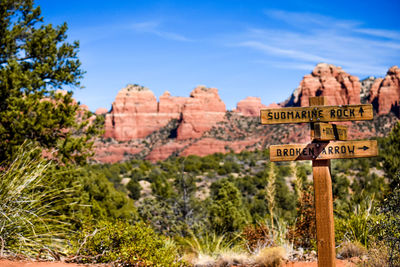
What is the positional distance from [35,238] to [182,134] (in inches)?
3336

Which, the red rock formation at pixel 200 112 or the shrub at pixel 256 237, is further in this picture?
the red rock formation at pixel 200 112

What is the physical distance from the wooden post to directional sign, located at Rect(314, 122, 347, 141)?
0.92 ft

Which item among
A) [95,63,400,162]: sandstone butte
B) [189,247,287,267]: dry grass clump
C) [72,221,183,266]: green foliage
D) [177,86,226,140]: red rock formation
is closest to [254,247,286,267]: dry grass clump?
[189,247,287,267]: dry grass clump

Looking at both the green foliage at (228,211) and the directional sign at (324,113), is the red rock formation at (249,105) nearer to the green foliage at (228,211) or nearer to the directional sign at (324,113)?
the green foliage at (228,211)

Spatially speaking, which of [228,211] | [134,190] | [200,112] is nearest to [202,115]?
[200,112]

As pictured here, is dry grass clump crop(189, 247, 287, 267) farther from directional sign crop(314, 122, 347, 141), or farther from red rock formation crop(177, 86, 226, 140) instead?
red rock formation crop(177, 86, 226, 140)

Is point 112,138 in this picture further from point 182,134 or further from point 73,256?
point 73,256

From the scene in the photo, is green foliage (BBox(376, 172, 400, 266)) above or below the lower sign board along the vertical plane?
below

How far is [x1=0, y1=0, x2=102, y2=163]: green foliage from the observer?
7855 mm

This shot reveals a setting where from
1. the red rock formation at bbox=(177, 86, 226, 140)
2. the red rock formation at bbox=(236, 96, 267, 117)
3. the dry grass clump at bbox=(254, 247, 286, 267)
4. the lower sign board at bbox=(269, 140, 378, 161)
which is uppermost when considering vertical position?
the red rock formation at bbox=(236, 96, 267, 117)

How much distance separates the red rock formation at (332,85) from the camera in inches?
3236

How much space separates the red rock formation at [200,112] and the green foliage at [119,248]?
3278 inches

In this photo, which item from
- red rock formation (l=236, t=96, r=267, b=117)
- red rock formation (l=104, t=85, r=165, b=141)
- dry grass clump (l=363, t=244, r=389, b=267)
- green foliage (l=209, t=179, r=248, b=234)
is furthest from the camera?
red rock formation (l=236, t=96, r=267, b=117)

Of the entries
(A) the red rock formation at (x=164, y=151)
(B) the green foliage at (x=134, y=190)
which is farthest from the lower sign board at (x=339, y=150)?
(A) the red rock formation at (x=164, y=151)
